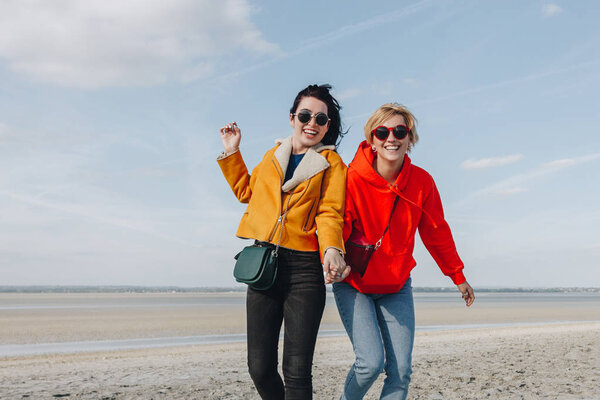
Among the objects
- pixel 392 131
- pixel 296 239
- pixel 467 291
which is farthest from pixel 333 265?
pixel 467 291

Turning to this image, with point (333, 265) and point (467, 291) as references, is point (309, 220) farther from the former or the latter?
point (467, 291)

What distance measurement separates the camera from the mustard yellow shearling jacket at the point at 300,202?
2.88 metres

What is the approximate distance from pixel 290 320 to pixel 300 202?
0.63 metres

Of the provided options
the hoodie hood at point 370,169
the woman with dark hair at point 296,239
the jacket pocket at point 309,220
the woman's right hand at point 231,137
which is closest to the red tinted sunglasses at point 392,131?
the hoodie hood at point 370,169

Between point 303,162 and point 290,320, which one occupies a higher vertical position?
point 303,162

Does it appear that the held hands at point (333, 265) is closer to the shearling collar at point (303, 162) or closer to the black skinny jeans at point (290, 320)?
the black skinny jeans at point (290, 320)

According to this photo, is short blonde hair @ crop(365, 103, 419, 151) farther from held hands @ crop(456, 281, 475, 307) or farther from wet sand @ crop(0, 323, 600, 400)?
wet sand @ crop(0, 323, 600, 400)

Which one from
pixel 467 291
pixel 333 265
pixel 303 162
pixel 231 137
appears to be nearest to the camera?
pixel 333 265

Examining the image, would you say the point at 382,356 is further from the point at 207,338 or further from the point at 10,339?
the point at 10,339

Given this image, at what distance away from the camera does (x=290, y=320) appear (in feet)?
9.43

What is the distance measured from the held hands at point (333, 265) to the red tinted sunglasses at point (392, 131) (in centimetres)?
89

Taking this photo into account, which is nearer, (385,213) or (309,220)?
(309,220)

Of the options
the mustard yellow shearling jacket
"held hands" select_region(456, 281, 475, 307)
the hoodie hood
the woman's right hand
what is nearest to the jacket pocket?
the mustard yellow shearling jacket

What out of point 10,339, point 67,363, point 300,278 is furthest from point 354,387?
point 10,339
